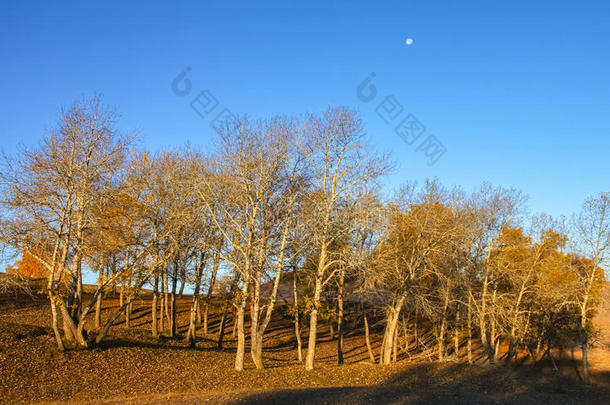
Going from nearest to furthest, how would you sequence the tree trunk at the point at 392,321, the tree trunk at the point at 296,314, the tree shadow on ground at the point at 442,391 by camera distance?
the tree shadow on ground at the point at 442,391, the tree trunk at the point at 296,314, the tree trunk at the point at 392,321

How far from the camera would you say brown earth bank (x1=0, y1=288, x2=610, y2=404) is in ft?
42.0

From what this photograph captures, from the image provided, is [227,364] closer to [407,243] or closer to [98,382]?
[98,382]

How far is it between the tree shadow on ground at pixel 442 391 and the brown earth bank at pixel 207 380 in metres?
0.03

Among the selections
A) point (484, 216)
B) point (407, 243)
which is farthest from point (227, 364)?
point (484, 216)

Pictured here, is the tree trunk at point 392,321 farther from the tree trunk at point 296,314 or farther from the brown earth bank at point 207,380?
the tree trunk at point 296,314

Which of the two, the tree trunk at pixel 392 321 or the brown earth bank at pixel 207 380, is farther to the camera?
the tree trunk at pixel 392 321

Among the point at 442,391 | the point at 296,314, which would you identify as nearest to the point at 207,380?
the point at 296,314

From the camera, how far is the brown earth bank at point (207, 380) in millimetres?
12789

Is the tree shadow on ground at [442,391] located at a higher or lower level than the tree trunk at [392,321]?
lower

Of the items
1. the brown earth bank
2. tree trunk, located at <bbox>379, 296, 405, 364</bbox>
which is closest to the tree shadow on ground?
the brown earth bank

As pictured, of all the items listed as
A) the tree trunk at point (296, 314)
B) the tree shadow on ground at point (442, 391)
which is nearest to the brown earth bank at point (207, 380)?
the tree shadow on ground at point (442, 391)

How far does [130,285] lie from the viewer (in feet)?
63.7

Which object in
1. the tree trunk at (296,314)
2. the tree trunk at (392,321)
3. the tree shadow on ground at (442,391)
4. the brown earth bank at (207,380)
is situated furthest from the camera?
the tree trunk at (392,321)

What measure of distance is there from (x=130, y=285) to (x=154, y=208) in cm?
365
